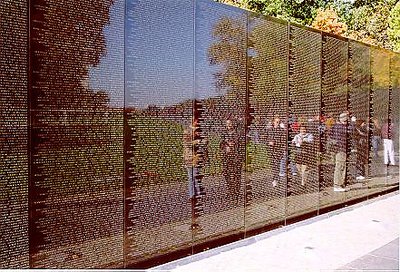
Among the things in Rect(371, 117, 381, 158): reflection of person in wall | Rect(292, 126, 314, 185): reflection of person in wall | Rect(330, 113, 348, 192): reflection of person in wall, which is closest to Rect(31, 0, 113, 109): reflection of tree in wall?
Rect(292, 126, 314, 185): reflection of person in wall

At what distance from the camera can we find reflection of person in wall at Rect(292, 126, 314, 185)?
8.41m

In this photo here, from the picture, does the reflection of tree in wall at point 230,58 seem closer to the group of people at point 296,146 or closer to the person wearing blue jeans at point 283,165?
the group of people at point 296,146

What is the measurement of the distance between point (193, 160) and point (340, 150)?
4578 mm

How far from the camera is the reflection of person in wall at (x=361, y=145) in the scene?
10383 mm

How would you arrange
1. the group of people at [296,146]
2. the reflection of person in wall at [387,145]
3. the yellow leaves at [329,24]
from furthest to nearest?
the yellow leaves at [329,24] → the reflection of person in wall at [387,145] → the group of people at [296,146]

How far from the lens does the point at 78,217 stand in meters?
4.99

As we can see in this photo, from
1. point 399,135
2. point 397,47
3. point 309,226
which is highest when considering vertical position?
point 397,47

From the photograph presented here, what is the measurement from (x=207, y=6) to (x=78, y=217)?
11.3 feet

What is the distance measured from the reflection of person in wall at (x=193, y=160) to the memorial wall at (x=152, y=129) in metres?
0.02

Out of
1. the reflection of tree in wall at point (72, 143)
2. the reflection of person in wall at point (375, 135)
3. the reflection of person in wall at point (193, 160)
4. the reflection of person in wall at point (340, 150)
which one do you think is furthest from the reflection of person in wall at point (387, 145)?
the reflection of tree in wall at point (72, 143)

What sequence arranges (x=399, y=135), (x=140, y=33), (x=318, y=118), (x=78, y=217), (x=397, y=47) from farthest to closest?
(x=397, y=47)
(x=399, y=135)
(x=318, y=118)
(x=140, y=33)
(x=78, y=217)

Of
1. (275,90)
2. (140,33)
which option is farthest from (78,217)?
(275,90)

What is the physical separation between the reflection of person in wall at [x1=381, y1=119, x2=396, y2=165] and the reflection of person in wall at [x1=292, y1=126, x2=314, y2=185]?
3810 millimetres

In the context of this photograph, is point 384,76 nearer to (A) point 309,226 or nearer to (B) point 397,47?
(A) point 309,226
